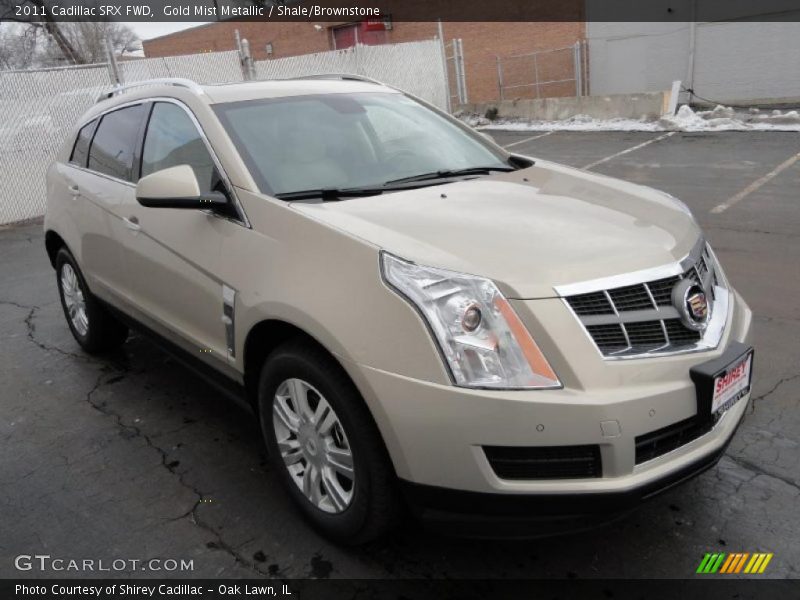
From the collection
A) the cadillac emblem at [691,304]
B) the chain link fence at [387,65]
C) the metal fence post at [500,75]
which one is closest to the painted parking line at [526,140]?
the chain link fence at [387,65]

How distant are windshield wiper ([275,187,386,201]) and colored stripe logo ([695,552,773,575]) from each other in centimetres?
188

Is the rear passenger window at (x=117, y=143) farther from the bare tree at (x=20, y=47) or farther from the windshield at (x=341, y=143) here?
the bare tree at (x=20, y=47)

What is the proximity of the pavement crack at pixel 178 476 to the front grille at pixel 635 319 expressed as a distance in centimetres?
149

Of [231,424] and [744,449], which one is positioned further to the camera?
[231,424]

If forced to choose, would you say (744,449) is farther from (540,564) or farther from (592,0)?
(592,0)

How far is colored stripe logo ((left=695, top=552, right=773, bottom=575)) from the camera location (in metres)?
2.46

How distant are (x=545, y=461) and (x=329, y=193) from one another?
4.71ft

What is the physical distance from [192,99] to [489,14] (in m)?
22.6

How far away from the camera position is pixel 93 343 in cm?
476

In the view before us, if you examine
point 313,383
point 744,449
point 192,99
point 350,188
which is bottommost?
point 744,449

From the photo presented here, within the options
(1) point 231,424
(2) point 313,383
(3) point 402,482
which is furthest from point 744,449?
(1) point 231,424

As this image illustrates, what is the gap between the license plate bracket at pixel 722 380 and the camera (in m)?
2.25

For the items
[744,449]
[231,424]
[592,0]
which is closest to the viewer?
[744,449]

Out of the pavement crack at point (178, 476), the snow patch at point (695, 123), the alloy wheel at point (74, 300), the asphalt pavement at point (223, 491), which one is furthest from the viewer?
the snow patch at point (695, 123)
